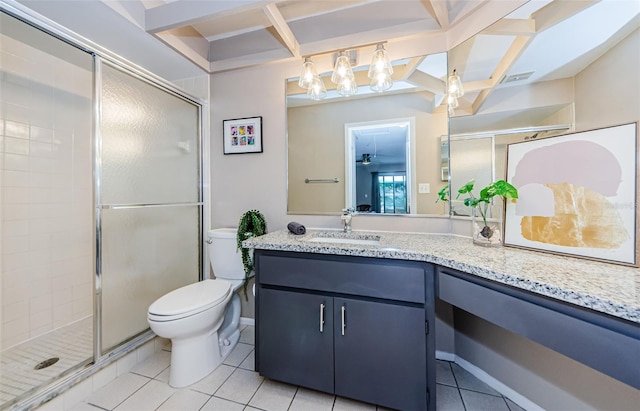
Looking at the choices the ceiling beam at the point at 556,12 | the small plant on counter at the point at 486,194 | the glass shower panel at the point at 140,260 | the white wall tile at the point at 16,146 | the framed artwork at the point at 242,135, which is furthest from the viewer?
the framed artwork at the point at 242,135

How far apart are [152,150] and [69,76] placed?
0.71 m

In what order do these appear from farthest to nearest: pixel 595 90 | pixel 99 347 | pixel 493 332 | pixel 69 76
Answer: pixel 69 76 < pixel 99 347 < pixel 493 332 < pixel 595 90

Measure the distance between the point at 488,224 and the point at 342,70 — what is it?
1342 mm

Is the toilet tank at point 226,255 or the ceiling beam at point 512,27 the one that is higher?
the ceiling beam at point 512,27

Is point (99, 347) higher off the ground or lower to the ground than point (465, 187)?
lower

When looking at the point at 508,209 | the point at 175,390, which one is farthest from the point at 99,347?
the point at 508,209

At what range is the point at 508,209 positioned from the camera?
1.24 m

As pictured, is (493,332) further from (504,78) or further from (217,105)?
(217,105)

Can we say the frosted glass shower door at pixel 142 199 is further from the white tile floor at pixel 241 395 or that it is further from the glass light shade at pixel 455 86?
the glass light shade at pixel 455 86

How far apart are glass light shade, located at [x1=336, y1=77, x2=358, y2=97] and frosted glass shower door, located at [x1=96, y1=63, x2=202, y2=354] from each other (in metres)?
1.28

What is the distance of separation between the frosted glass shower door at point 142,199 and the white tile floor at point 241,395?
299 mm

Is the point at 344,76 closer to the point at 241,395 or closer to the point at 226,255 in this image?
the point at 226,255

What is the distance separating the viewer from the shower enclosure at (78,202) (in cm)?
147

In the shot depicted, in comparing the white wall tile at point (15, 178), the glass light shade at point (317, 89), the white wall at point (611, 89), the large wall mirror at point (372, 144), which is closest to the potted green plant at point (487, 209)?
the large wall mirror at point (372, 144)
